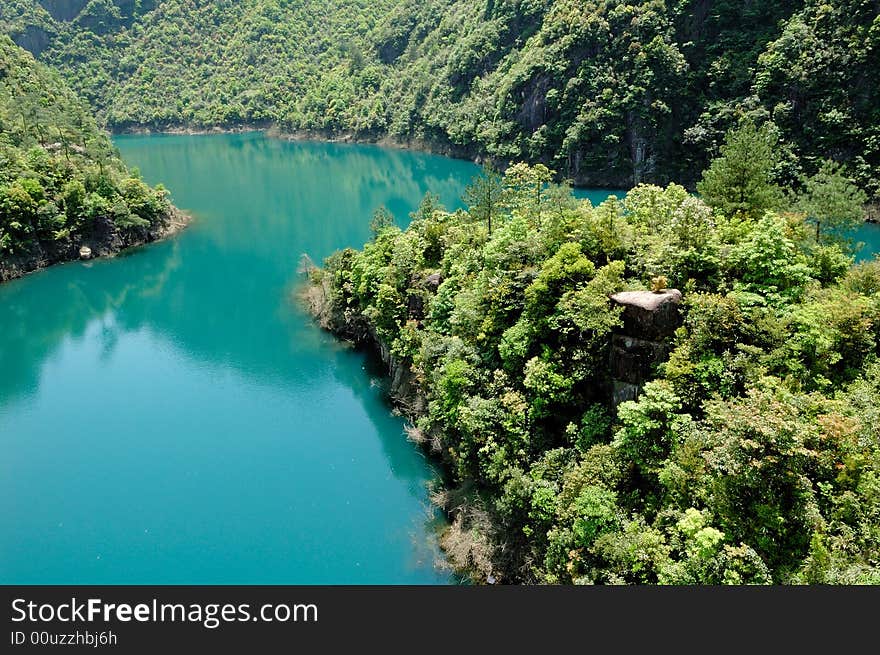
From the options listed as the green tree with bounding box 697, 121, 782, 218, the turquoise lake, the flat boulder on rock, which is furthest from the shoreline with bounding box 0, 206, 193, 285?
the flat boulder on rock

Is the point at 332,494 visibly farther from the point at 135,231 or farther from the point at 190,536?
the point at 135,231

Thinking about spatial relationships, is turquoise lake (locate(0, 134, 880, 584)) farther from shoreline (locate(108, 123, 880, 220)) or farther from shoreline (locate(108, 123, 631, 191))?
shoreline (locate(108, 123, 880, 220))

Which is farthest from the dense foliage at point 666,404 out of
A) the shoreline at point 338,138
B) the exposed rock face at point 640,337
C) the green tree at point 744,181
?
the shoreline at point 338,138

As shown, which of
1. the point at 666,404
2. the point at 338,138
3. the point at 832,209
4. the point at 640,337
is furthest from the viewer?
the point at 338,138

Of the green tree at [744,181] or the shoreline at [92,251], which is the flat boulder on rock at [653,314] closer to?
the green tree at [744,181]

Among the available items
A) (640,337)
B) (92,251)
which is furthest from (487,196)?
(92,251)

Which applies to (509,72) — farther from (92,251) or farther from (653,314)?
(653,314)
